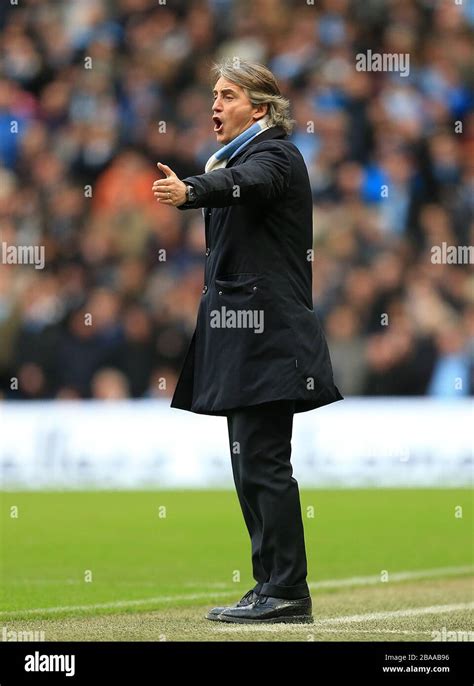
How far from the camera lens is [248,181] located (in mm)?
5957

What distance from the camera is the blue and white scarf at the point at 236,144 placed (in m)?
6.39

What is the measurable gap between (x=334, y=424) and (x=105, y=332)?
Result: 3.17 meters

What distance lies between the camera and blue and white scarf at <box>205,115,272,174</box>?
6395mm

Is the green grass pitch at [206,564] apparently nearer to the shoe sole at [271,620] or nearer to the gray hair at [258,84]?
the shoe sole at [271,620]

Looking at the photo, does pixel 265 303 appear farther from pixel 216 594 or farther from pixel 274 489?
pixel 216 594

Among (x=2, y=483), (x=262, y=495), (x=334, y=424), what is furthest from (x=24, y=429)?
(x=262, y=495)

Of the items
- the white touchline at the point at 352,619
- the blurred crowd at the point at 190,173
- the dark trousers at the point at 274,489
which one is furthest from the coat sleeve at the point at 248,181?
the blurred crowd at the point at 190,173

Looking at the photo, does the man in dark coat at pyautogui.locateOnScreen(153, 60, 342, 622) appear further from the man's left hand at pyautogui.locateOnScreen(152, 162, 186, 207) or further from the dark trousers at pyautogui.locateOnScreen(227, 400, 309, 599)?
the man's left hand at pyautogui.locateOnScreen(152, 162, 186, 207)

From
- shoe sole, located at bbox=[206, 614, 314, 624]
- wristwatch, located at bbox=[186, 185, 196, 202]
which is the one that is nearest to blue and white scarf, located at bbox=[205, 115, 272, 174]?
wristwatch, located at bbox=[186, 185, 196, 202]

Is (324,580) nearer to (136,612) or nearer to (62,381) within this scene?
(136,612)

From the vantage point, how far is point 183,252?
57.7ft

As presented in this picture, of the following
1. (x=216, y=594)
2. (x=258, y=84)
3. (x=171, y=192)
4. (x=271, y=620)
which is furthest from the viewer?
(x=216, y=594)

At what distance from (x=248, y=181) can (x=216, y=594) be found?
2.85 meters

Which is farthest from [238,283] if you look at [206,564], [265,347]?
[206,564]
